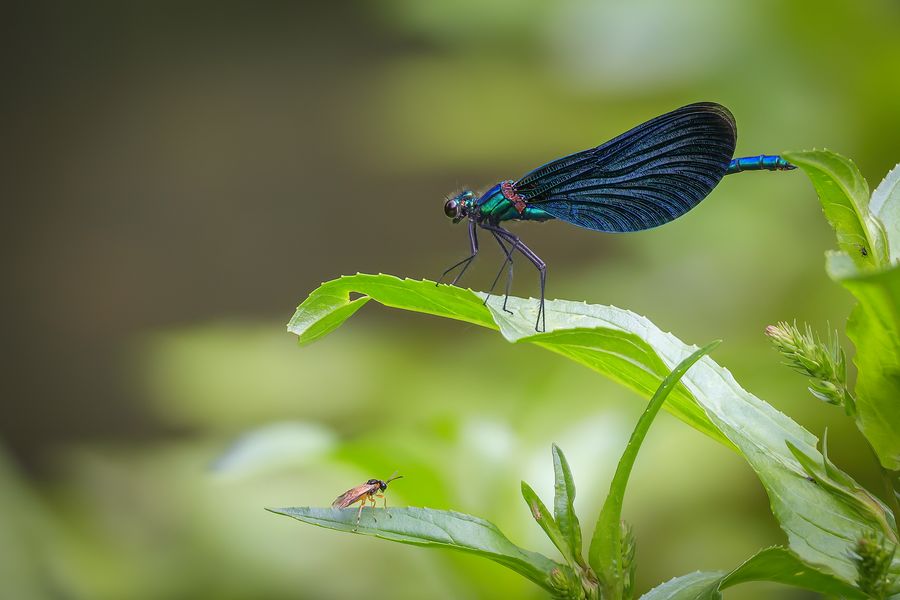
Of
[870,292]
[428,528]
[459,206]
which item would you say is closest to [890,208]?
[870,292]

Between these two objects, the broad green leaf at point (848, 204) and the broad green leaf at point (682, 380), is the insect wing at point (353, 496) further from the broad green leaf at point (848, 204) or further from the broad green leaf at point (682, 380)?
the broad green leaf at point (848, 204)

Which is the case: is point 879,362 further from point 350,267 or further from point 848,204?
point 350,267

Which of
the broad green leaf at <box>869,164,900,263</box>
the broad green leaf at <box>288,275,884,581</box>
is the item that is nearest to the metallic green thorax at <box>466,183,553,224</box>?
the broad green leaf at <box>288,275,884,581</box>

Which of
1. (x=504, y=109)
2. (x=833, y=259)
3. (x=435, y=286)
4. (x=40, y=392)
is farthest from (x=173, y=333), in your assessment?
(x=833, y=259)

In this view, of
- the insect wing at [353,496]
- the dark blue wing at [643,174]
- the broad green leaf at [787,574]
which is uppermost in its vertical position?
the dark blue wing at [643,174]

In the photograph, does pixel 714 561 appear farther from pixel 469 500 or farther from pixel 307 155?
pixel 307 155

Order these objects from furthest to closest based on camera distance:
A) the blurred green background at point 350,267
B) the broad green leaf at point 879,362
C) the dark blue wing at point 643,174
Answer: the blurred green background at point 350,267, the dark blue wing at point 643,174, the broad green leaf at point 879,362

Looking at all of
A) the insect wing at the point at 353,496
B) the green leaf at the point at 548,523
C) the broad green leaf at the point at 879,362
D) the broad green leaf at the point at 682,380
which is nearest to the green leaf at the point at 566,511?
the green leaf at the point at 548,523
